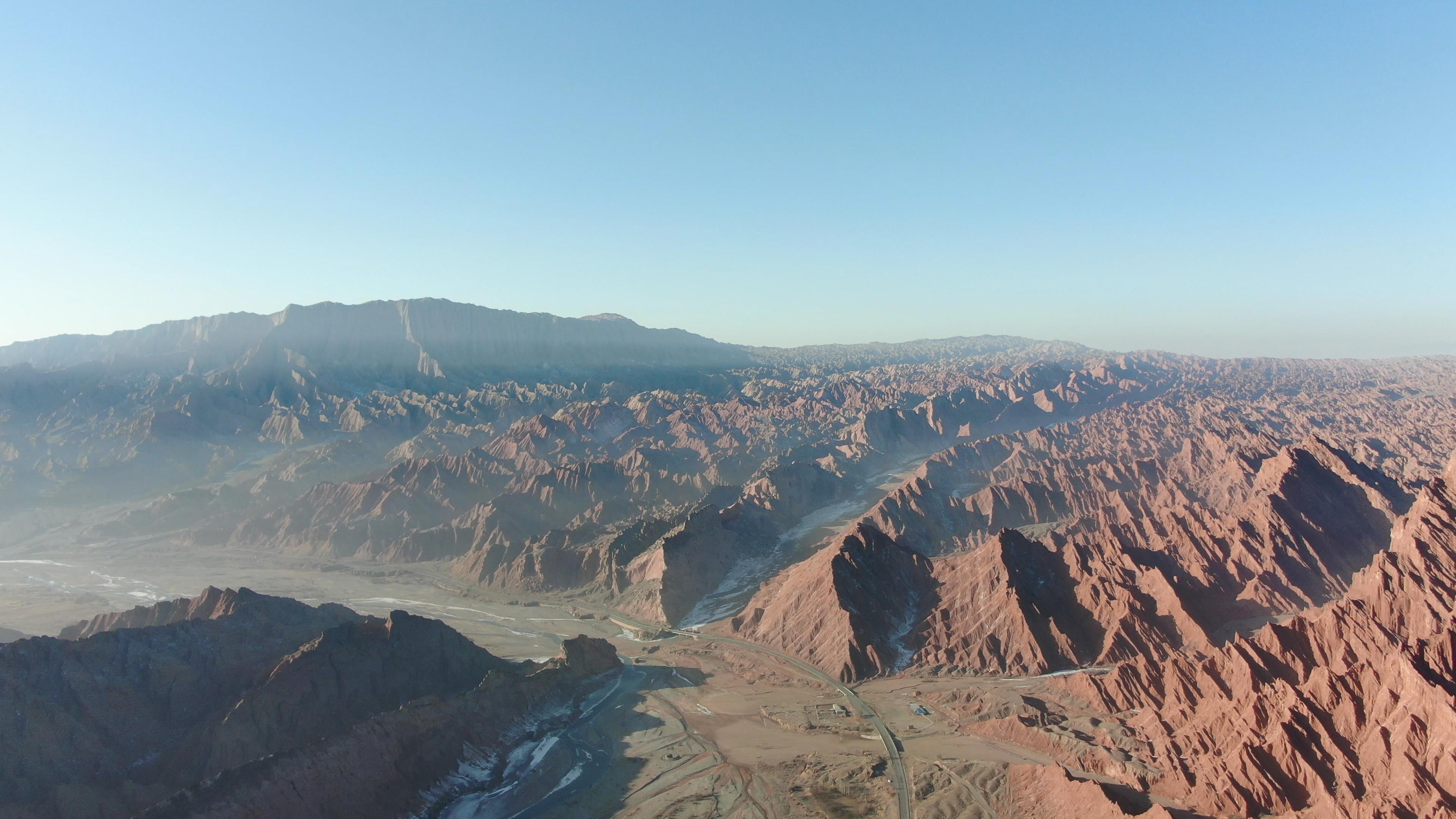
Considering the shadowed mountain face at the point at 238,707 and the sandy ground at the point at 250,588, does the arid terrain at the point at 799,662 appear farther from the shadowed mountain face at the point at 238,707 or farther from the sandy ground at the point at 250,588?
the sandy ground at the point at 250,588

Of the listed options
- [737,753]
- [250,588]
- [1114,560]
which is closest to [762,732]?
[737,753]

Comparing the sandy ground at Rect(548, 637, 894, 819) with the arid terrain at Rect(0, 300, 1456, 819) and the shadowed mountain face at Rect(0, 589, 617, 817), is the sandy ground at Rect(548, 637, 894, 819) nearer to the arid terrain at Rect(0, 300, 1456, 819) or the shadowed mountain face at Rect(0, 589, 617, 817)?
the arid terrain at Rect(0, 300, 1456, 819)

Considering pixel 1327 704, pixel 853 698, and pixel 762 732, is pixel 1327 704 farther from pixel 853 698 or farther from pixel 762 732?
pixel 762 732

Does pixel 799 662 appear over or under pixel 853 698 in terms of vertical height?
under

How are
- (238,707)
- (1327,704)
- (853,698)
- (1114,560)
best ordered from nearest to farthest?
(1327,704) < (238,707) < (853,698) < (1114,560)

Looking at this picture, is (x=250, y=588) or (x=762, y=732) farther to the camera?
(x=250, y=588)

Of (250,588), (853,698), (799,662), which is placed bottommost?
(799,662)
